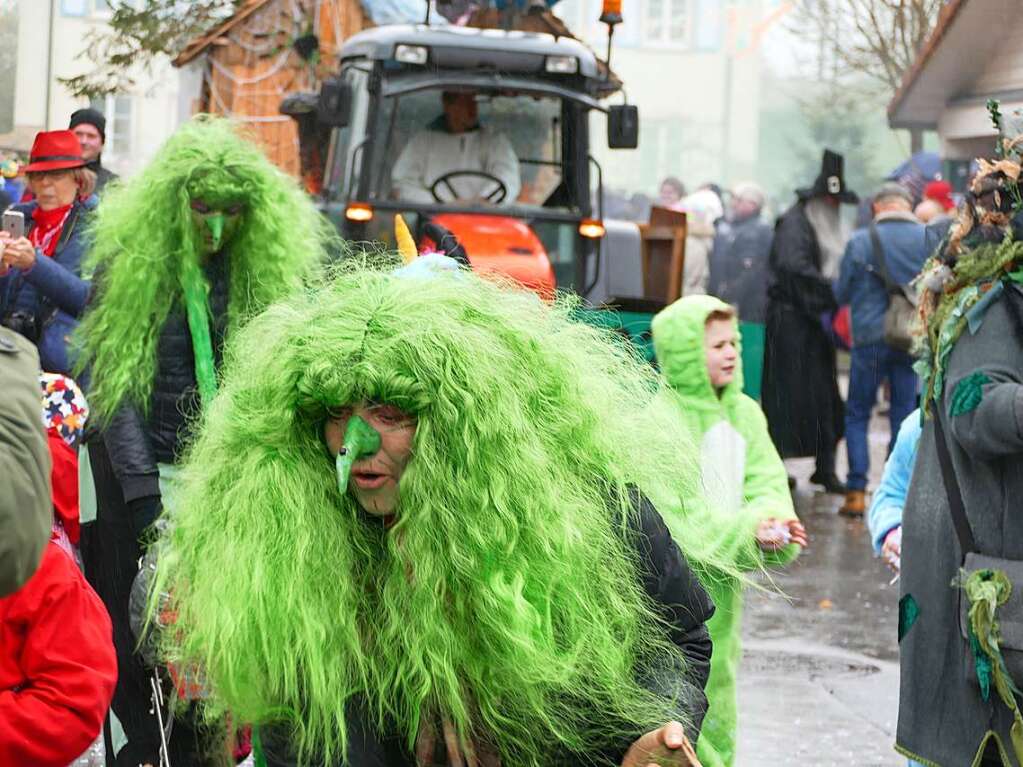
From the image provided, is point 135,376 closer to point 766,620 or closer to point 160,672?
point 160,672

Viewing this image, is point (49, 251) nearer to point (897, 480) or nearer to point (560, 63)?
point (897, 480)

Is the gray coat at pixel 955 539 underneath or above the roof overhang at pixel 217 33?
underneath

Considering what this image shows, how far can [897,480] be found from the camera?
16.3 feet

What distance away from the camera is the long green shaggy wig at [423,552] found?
2684 millimetres

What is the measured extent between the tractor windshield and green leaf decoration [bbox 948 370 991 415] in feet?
19.6

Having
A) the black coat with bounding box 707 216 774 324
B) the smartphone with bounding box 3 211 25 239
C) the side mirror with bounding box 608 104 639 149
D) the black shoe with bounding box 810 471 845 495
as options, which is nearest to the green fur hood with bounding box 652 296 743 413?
the smartphone with bounding box 3 211 25 239

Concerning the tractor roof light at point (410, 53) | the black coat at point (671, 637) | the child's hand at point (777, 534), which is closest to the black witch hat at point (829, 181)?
the tractor roof light at point (410, 53)

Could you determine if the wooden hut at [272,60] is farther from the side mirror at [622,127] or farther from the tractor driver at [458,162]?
the side mirror at [622,127]

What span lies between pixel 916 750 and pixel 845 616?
450 cm

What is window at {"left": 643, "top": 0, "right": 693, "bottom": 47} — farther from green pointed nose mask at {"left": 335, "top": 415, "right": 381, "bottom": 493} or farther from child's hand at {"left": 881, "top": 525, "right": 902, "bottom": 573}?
green pointed nose mask at {"left": 335, "top": 415, "right": 381, "bottom": 493}

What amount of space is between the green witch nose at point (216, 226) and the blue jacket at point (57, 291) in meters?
1.01

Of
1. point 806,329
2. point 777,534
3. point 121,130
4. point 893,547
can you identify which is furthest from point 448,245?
point 806,329

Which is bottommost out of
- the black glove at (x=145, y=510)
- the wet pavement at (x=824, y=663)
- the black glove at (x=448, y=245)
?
the wet pavement at (x=824, y=663)

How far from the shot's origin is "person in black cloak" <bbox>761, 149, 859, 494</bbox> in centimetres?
1249
